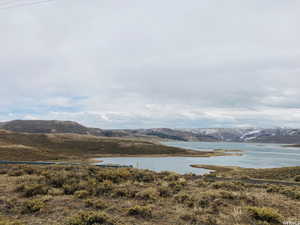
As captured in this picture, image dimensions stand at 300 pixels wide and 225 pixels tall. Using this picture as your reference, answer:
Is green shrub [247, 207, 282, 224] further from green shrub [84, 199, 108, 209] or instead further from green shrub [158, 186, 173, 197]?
green shrub [84, 199, 108, 209]

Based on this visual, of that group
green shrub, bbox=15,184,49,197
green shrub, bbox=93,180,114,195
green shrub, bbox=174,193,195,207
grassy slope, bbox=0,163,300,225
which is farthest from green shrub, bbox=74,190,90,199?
green shrub, bbox=174,193,195,207

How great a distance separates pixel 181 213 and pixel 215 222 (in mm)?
1389

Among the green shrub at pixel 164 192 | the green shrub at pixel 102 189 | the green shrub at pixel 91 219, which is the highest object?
the green shrub at pixel 91 219

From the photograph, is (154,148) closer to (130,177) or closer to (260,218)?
(130,177)

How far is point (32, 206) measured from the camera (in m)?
9.25

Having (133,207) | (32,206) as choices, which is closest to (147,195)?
(133,207)

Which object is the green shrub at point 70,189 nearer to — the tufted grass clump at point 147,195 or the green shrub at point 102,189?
the green shrub at point 102,189

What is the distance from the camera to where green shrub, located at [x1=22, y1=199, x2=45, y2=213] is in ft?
29.2

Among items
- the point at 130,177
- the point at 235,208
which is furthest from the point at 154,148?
the point at 235,208

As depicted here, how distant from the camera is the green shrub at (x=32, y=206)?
8914 mm

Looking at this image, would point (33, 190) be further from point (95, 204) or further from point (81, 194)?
point (95, 204)

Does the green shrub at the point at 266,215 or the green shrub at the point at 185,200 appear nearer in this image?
the green shrub at the point at 266,215

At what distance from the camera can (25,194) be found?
11094mm

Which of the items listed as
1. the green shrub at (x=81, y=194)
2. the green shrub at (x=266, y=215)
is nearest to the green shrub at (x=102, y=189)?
the green shrub at (x=81, y=194)
